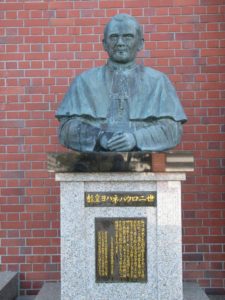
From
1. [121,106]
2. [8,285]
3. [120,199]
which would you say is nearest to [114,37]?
[121,106]

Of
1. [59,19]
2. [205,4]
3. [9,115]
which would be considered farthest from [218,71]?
[9,115]

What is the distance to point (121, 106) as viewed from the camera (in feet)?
12.3

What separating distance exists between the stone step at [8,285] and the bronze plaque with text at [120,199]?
1.34m

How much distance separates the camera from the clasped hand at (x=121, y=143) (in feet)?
11.3

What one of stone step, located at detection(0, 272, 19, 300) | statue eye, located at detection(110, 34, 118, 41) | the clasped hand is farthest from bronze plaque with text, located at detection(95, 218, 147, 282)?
statue eye, located at detection(110, 34, 118, 41)

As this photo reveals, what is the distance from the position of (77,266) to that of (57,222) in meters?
1.51

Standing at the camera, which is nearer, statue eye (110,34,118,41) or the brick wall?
statue eye (110,34,118,41)

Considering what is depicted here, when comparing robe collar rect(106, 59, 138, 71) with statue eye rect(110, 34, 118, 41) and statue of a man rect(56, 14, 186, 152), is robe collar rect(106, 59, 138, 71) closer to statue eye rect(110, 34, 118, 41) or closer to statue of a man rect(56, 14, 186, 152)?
statue of a man rect(56, 14, 186, 152)

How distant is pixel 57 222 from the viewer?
195 inches

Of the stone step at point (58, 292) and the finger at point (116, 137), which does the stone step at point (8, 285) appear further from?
the finger at point (116, 137)

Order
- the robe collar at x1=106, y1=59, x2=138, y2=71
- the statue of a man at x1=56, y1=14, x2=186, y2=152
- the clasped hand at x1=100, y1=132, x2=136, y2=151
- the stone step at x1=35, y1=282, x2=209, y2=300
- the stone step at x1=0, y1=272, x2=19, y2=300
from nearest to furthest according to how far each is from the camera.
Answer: the clasped hand at x1=100, y1=132, x2=136, y2=151
the statue of a man at x1=56, y1=14, x2=186, y2=152
the robe collar at x1=106, y1=59, x2=138, y2=71
the stone step at x1=35, y1=282, x2=209, y2=300
the stone step at x1=0, y1=272, x2=19, y2=300

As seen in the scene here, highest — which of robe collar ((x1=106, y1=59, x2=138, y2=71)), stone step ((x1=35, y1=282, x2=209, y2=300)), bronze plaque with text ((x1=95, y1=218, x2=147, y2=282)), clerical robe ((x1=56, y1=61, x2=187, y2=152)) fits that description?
robe collar ((x1=106, y1=59, x2=138, y2=71))

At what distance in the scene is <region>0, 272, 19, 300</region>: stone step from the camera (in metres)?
4.24

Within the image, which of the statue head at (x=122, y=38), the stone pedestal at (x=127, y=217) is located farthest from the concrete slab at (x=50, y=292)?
the statue head at (x=122, y=38)
